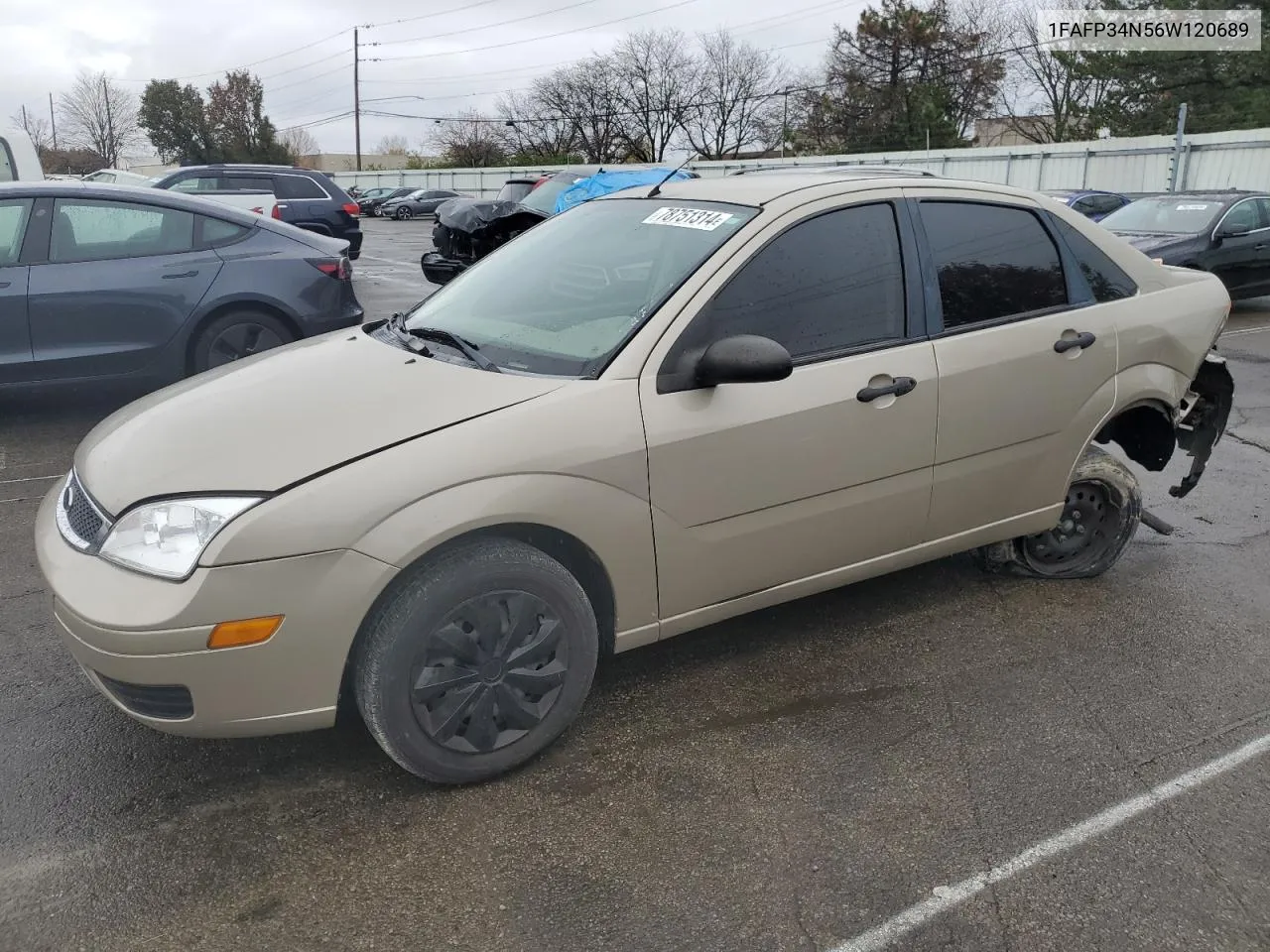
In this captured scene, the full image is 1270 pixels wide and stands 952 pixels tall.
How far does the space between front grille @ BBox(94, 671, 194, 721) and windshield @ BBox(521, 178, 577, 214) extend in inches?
393

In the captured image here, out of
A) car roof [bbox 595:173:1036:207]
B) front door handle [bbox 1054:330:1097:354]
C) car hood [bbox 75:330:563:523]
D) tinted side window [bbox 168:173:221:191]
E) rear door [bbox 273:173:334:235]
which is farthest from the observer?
tinted side window [bbox 168:173:221:191]

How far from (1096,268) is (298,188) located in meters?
14.2

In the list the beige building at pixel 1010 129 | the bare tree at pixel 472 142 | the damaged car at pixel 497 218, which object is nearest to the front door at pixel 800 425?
the damaged car at pixel 497 218

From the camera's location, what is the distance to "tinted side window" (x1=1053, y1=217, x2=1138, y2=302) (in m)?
3.91

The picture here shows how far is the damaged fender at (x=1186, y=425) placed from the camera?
4.25 metres

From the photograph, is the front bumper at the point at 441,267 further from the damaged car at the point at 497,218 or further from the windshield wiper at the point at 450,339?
the windshield wiper at the point at 450,339

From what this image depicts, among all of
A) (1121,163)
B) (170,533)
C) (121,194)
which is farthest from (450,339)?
(1121,163)

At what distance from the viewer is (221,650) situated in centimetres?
242

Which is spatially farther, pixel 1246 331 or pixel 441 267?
pixel 1246 331

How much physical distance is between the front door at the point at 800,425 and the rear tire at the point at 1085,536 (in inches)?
38.4

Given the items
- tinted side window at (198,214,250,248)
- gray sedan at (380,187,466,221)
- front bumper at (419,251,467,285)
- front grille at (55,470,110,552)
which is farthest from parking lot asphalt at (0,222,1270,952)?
gray sedan at (380,187,466,221)

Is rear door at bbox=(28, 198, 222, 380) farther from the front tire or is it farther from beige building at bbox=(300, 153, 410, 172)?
beige building at bbox=(300, 153, 410, 172)

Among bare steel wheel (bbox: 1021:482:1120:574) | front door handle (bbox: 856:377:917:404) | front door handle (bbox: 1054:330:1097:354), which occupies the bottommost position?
bare steel wheel (bbox: 1021:482:1120:574)

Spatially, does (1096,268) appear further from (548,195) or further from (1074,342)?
(548,195)
